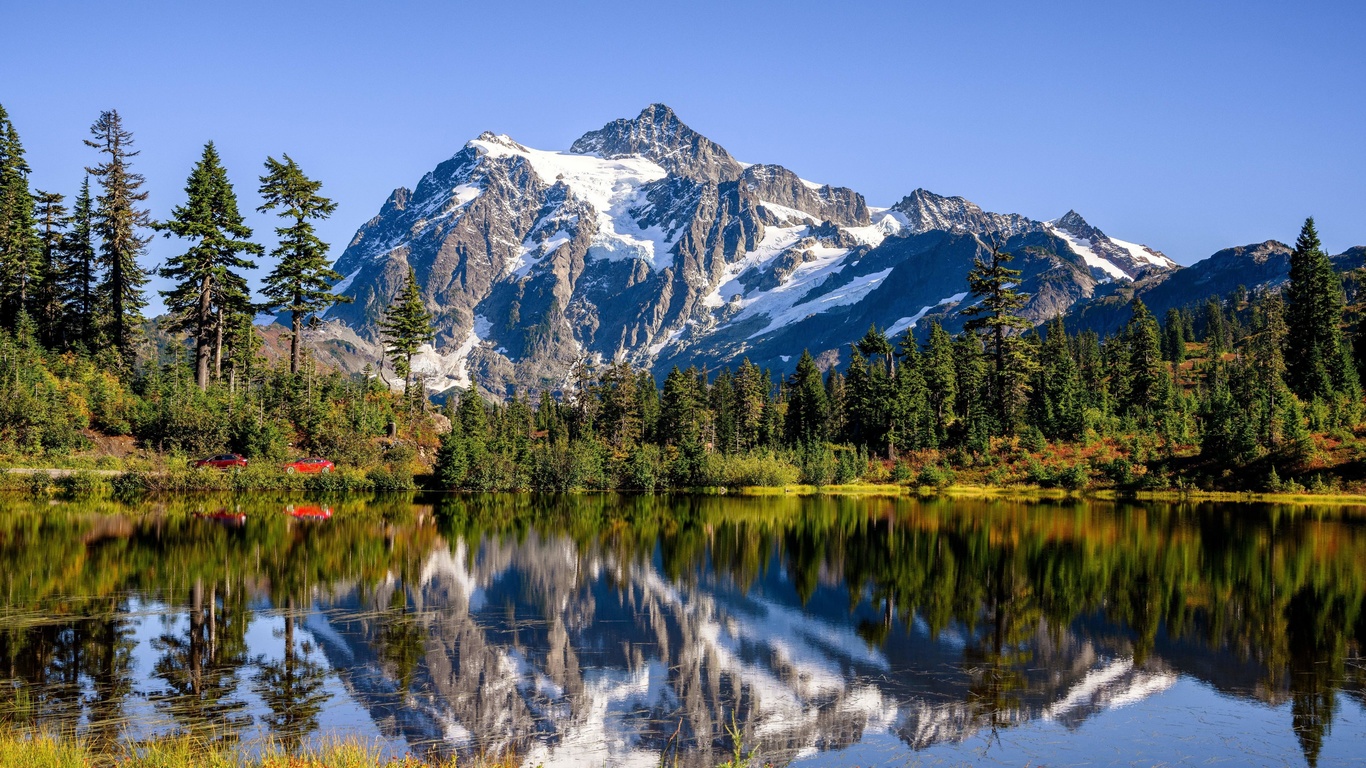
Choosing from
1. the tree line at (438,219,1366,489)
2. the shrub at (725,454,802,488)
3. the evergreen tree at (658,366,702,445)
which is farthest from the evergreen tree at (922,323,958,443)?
the evergreen tree at (658,366,702,445)

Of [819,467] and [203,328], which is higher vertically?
[203,328]

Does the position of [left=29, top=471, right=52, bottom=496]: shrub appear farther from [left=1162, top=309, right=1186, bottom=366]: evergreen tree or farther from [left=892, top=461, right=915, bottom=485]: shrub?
[left=1162, top=309, right=1186, bottom=366]: evergreen tree

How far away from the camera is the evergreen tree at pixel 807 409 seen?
109688 mm

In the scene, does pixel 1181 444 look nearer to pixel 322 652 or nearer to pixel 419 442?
pixel 419 442

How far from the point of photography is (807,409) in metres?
111

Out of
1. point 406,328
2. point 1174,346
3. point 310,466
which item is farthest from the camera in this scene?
point 1174,346

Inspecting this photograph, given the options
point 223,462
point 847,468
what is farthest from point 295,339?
point 847,468

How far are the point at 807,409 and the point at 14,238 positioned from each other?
76075mm

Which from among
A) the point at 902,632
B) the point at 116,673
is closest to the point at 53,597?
the point at 116,673

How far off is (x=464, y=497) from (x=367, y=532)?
2826cm

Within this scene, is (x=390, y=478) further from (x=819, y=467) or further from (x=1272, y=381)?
(x=1272, y=381)

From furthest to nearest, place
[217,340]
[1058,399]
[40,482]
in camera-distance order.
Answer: [1058,399], [217,340], [40,482]

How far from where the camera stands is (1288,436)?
232 feet

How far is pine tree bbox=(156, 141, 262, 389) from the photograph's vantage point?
221 feet
